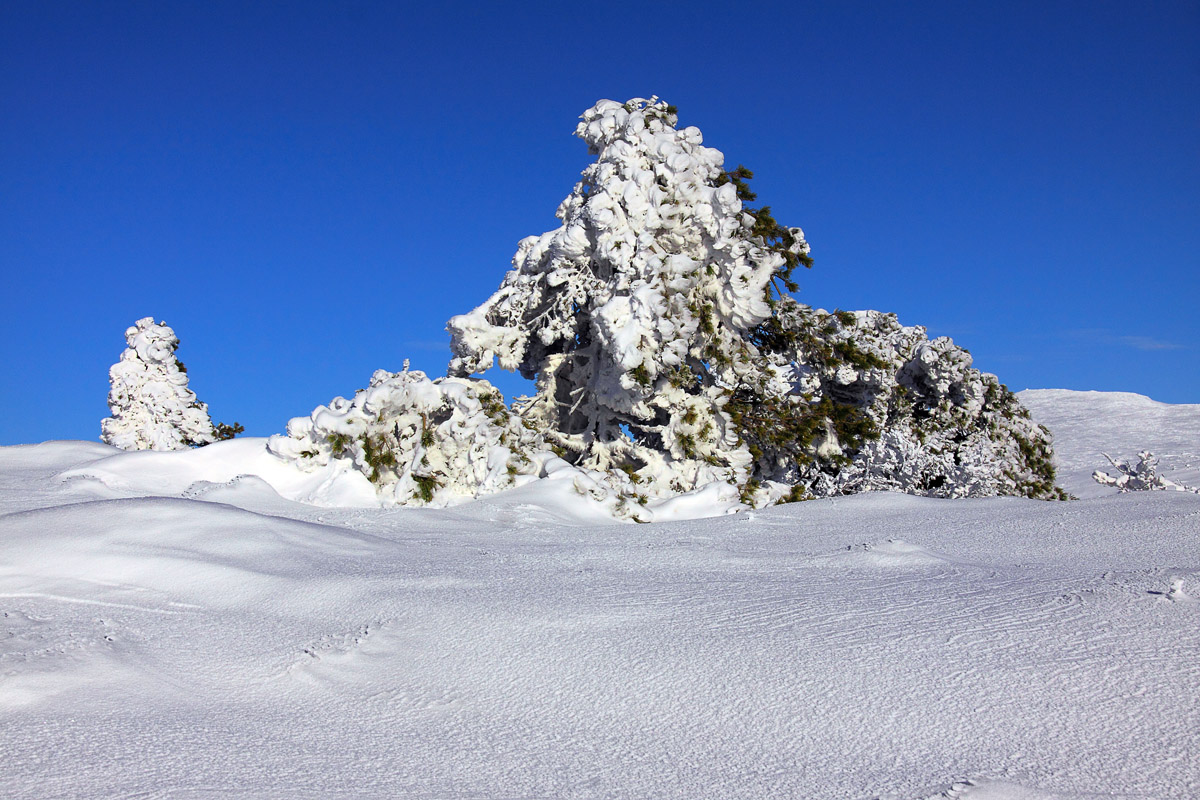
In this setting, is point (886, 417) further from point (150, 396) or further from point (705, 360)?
point (150, 396)

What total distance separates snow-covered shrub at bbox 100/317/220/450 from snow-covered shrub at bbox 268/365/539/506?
506cm

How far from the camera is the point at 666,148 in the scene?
7375 millimetres

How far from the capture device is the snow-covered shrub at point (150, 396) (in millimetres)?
10562

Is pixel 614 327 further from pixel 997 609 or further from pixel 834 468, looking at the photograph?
pixel 997 609

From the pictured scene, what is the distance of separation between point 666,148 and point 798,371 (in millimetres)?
2467

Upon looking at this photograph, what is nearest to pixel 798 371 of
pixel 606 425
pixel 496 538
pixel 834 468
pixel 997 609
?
pixel 834 468

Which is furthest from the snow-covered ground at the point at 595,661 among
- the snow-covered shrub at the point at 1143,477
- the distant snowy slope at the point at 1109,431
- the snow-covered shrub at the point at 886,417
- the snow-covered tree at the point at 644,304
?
the distant snowy slope at the point at 1109,431

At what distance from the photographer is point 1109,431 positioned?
44.1ft

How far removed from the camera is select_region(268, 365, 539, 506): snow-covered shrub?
622cm

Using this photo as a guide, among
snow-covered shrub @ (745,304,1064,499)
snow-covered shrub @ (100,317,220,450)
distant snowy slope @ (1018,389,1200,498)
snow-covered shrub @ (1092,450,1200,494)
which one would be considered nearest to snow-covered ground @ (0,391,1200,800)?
snow-covered shrub @ (1092,450,1200,494)

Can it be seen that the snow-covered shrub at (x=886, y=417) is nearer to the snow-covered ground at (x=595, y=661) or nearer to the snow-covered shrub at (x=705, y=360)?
the snow-covered shrub at (x=705, y=360)

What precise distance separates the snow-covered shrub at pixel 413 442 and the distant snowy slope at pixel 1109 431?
5.57m

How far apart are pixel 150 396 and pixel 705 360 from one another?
23.6 feet

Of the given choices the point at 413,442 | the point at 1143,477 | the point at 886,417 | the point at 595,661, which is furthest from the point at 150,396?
the point at 1143,477
